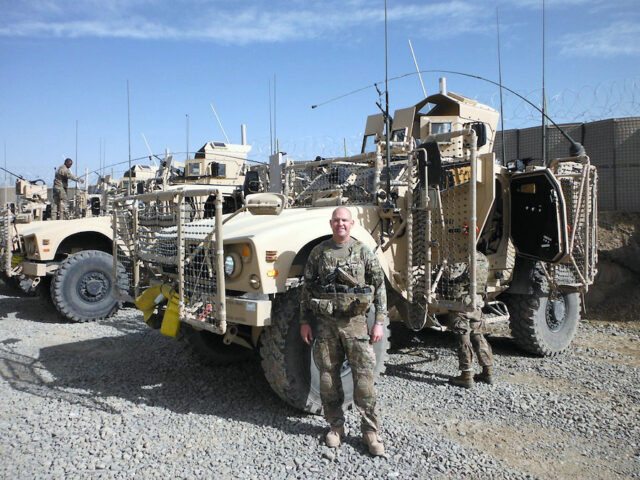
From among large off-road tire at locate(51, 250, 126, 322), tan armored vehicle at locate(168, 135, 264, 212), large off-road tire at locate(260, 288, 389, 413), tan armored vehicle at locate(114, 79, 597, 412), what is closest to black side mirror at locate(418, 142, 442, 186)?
tan armored vehicle at locate(114, 79, 597, 412)

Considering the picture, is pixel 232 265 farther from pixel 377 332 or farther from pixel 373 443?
pixel 373 443

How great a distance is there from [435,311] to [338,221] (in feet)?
6.36

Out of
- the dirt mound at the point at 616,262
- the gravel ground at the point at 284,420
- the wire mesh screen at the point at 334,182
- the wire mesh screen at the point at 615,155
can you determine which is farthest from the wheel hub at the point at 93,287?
the wire mesh screen at the point at 615,155

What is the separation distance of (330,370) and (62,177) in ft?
29.9

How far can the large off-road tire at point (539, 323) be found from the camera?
6004 millimetres

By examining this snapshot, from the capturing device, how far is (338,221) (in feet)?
11.8

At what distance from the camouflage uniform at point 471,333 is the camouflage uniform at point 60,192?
8359 mm

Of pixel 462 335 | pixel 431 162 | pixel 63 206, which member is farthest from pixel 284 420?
pixel 63 206

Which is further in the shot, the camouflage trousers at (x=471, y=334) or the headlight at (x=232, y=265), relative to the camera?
the camouflage trousers at (x=471, y=334)

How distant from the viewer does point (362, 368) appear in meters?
3.58

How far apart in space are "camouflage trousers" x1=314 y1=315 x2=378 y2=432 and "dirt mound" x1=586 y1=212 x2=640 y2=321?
20.6 ft

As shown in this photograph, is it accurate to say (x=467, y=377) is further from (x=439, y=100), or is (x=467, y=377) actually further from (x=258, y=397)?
(x=439, y=100)

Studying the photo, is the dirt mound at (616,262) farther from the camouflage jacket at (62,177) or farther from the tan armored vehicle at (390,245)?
the camouflage jacket at (62,177)

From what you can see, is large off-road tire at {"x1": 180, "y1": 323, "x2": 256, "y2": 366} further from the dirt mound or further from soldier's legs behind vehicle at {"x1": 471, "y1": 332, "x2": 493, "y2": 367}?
the dirt mound
